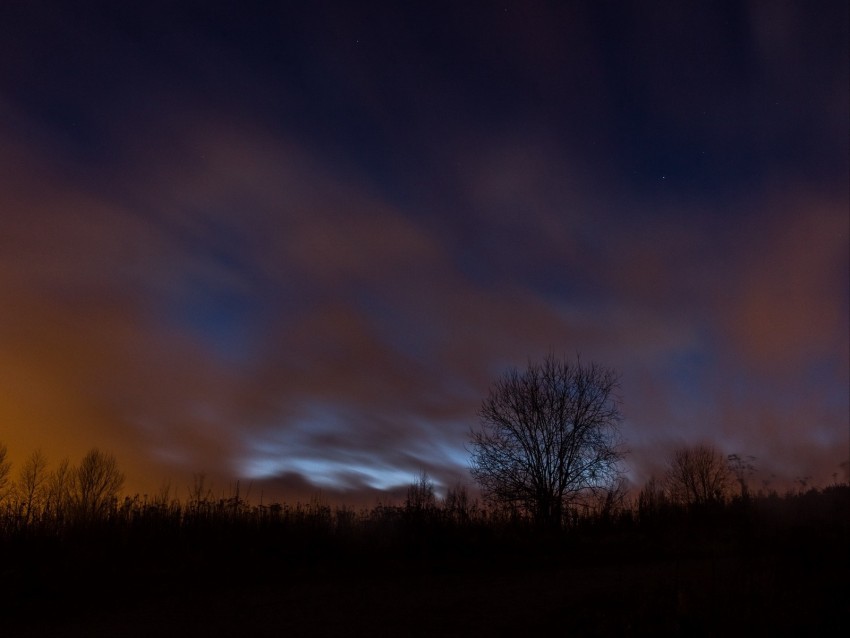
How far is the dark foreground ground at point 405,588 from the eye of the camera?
372 inches

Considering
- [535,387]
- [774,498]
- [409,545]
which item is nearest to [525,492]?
[535,387]

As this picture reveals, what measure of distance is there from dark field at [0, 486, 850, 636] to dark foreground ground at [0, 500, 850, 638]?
0.04 meters

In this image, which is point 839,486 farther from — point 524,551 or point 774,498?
point 524,551

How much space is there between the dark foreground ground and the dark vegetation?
5cm

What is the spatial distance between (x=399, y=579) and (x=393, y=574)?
73 cm

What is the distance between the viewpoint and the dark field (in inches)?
377

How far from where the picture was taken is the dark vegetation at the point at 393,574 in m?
9.63

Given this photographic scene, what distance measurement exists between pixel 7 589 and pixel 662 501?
27696 millimetres

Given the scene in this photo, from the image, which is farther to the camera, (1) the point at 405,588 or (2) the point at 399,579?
(2) the point at 399,579

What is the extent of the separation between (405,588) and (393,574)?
6.06 ft

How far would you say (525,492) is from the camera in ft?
108

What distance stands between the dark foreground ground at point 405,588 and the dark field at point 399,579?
4 cm

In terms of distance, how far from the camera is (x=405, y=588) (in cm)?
1228

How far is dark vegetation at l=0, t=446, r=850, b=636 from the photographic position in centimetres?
963
